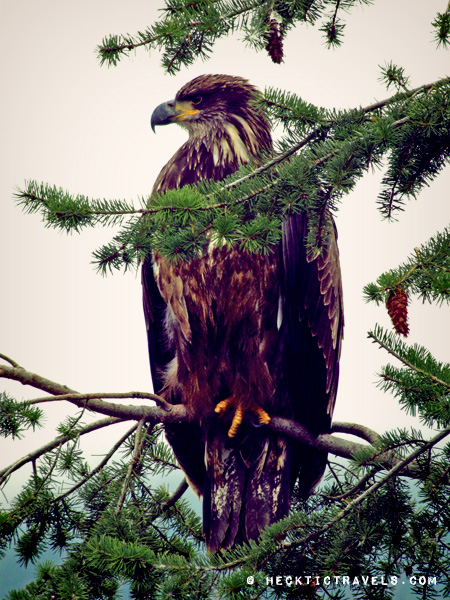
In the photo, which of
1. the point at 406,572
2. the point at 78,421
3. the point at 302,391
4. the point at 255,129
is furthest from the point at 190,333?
the point at 406,572

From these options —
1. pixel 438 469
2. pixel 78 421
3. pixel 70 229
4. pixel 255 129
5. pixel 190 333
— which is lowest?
pixel 438 469

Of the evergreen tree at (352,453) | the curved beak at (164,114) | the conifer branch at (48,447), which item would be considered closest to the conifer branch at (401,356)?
the evergreen tree at (352,453)

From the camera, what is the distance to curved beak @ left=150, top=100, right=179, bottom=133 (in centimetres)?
268

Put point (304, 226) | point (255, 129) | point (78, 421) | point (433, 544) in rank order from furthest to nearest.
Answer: point (255, 129), point (304, 226), point (78, 421), point (433, 544)

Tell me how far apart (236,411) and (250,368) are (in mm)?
174

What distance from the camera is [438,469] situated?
1.56 meters

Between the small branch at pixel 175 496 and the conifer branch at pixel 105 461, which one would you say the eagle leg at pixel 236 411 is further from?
the conifer branch at pixel 105 461

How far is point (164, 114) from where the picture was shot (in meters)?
2.69

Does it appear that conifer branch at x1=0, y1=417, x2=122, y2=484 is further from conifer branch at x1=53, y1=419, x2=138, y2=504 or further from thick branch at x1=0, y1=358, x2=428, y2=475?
conifer branch at x1=53, y1=419, x2=138, y2=504

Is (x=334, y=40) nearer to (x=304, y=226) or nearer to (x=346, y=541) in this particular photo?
(x=304, y=226)

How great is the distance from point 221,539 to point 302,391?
0.62m

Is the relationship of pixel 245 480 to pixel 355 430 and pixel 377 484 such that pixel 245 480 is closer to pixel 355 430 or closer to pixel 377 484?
pixel 355 430

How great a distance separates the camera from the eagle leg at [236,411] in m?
2.34

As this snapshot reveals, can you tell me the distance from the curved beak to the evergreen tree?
752 mm
